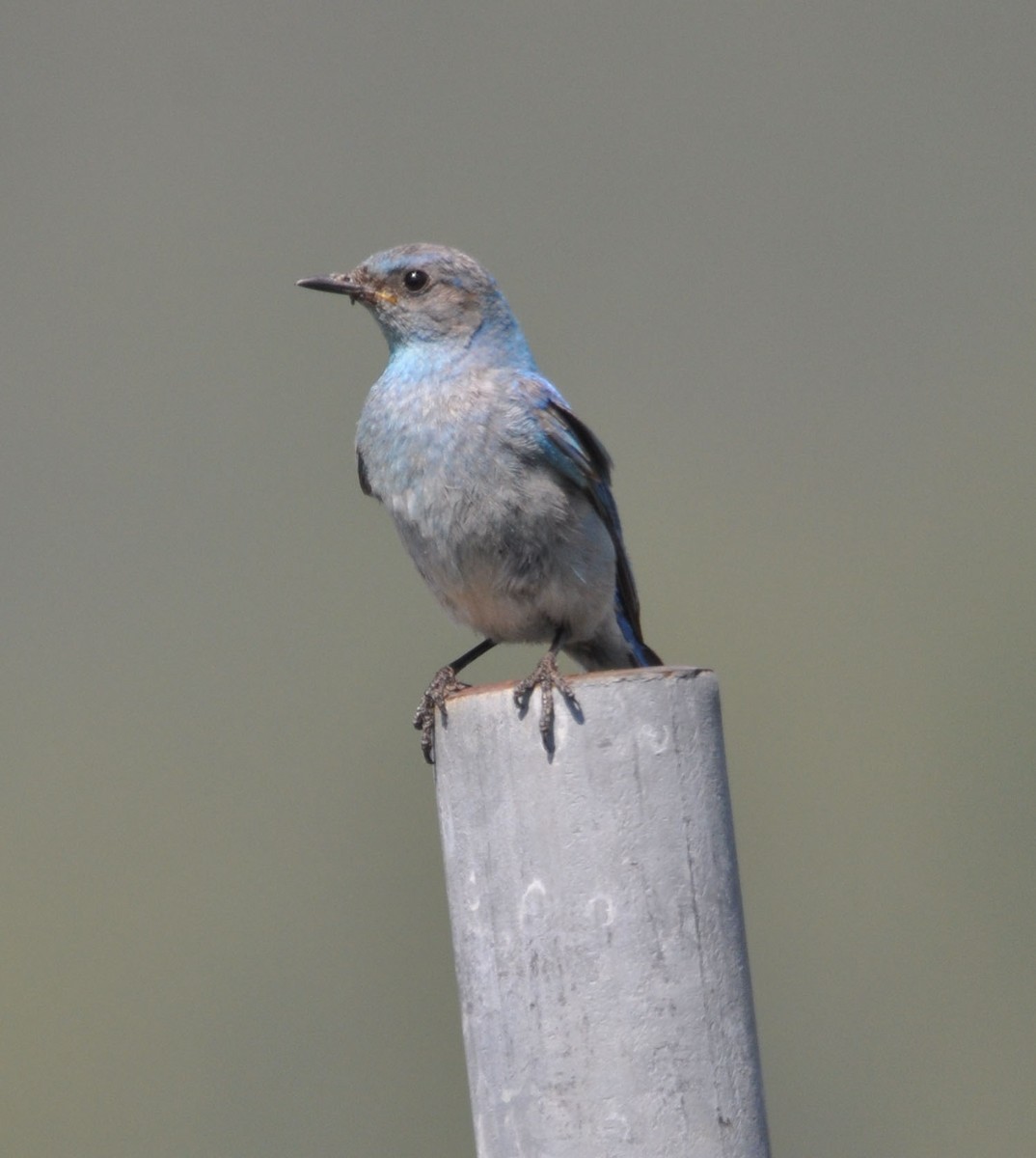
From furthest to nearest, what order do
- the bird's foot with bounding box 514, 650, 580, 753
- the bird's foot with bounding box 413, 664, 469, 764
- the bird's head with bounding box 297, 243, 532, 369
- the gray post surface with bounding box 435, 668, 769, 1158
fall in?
the bird's head with bounding box 297, 243, 532, 369, the bird's foot with bounding box 413, 664, 469, 764, the bird's foot with bounding box 514, 650, 580, 753, the gray post surface with bounding box 435, 668, 769, 1158

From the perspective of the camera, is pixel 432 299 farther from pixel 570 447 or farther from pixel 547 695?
pixel 547 695

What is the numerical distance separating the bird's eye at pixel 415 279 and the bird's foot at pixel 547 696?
2.18m

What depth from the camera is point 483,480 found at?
449 cm

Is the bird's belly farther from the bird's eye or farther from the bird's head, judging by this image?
the bird's eye

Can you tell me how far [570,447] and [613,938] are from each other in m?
2.03

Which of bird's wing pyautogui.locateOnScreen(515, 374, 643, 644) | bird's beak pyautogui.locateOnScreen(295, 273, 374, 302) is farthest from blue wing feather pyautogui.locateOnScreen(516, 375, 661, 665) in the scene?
bird's beak pyautogui.locateOnScreen(295, 273, 374, 302)

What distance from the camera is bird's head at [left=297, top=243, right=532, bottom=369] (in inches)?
195

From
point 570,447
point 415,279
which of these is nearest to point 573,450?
point 570,447

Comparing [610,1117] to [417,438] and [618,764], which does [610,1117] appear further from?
[417,438]

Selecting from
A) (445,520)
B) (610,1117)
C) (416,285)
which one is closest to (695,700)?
(610,1117)

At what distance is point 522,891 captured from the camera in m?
2.96

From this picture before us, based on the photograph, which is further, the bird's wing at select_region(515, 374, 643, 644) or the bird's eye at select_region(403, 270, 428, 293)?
the bird's eye at select_region(403, 270, 428, 293)

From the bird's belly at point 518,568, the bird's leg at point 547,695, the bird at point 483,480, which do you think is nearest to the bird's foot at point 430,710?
the bird at point 483,480

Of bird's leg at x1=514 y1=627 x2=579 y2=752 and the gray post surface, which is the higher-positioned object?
bird's leg at x1=514 y1=627 x2=579 y2=752
